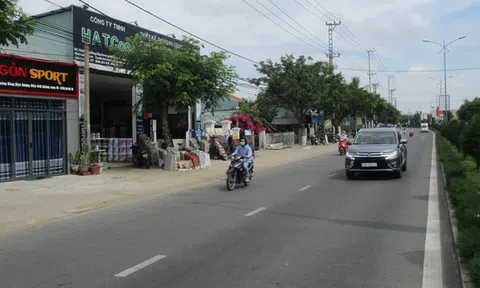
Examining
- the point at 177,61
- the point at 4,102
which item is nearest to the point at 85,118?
the point at 4,102

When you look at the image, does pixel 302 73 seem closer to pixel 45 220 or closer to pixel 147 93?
pixel 147 93

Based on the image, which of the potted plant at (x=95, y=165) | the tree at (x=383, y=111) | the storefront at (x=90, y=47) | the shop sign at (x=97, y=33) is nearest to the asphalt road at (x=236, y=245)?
the potted plant at (x=95, y=165)

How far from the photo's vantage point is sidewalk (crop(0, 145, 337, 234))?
969 cm

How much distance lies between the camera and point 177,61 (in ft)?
58.9

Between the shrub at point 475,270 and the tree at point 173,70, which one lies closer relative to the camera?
the shrub at point 475,270

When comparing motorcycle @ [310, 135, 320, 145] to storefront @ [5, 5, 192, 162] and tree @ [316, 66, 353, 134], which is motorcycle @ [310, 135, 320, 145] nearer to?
tree @ [316, 66, 353, 134]

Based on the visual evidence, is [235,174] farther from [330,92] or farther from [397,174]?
[330,92]

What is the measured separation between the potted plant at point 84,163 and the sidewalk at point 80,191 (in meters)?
0.44

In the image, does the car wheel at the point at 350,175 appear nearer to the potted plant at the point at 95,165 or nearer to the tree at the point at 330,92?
the potted plant at the point at 95,165

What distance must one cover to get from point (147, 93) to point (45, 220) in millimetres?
10247

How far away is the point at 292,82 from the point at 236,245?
3122cm

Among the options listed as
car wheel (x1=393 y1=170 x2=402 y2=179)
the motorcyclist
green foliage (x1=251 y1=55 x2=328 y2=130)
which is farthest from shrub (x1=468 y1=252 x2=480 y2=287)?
green foliage (x1=251 y1=55 x2=328 y2=130)

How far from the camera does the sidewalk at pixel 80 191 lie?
31.8 ft

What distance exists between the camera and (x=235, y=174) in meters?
13.4
